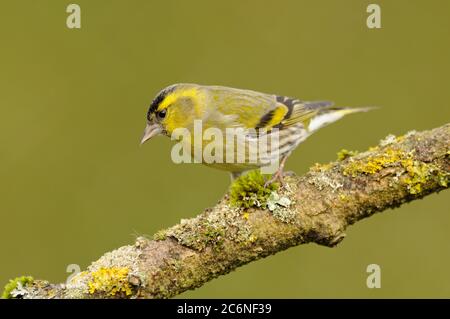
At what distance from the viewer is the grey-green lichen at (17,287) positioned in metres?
2.76

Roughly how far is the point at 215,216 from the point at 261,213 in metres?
0.21

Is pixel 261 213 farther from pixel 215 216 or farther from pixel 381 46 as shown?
pixel 381 46

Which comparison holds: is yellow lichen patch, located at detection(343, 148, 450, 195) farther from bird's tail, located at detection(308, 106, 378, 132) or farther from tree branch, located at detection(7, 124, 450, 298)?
bird's tail, located at detection(308, 106, 378, 132)

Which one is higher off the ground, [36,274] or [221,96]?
[221,96]

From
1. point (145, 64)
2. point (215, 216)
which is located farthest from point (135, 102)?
point (215, 216)

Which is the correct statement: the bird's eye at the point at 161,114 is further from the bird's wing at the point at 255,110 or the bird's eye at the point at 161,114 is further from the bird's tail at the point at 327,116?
the bird's tail at the point at 327,116

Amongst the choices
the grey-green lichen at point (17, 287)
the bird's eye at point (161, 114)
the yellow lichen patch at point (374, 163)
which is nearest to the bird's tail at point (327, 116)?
the bird's eye at point (161, 114)

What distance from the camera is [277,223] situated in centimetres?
300

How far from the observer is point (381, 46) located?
6.25 metres

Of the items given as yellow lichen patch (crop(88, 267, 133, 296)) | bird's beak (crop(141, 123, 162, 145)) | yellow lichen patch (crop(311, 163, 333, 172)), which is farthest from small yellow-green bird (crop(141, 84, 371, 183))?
yellow lichen patch (crop(88, 267, 133, 296))

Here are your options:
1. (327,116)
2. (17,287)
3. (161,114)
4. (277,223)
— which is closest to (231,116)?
(161,114)

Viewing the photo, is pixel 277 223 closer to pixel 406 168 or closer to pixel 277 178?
pixel 277 178

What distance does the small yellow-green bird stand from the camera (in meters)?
4.01

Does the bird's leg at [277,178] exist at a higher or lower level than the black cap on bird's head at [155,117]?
lower
